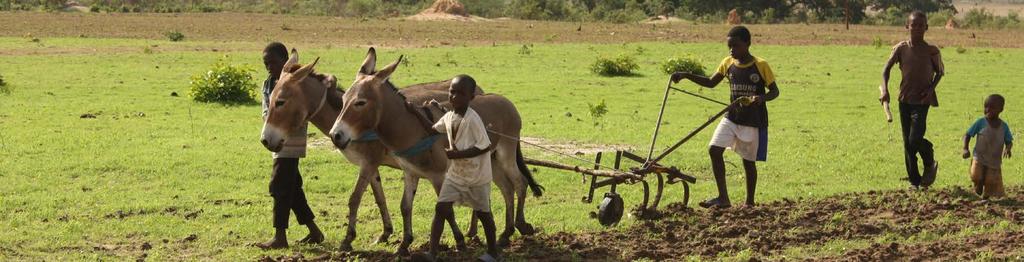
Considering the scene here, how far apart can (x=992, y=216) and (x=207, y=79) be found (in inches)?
531

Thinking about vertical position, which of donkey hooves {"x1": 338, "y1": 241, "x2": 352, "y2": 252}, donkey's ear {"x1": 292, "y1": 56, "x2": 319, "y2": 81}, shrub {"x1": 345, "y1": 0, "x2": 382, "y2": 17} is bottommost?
shrub {"x1": 345, "y1": 0, "x2": 382, "y2": 17}

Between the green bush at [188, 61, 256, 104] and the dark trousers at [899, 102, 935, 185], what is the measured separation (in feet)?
38.5

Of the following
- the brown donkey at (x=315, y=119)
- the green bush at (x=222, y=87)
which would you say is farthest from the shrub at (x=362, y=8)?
the brown donkey at (x=315, y=119)

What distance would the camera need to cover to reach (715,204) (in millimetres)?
10211

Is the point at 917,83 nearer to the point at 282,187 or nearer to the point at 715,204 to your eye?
the point at 715,204

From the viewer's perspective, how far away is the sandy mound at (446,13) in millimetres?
56875

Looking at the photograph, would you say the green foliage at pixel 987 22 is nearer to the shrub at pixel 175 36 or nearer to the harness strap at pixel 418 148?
the shrub at pixel 175 36

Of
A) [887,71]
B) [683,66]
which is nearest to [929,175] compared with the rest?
[887,71]

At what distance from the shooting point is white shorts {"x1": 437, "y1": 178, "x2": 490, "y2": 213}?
7824 mm

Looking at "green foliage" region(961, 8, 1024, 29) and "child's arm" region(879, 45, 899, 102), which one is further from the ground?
"child's arm" region(879, 45, 899, 102)

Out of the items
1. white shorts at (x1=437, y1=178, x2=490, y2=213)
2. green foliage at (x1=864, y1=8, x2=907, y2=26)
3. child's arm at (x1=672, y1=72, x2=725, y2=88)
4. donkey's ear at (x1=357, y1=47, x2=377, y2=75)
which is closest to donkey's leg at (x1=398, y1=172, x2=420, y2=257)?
white shorts at (x1=437, y1=178, x2=490, y2=213)

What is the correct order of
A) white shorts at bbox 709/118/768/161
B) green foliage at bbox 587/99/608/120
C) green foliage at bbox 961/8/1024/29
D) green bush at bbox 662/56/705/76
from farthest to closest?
green foliage at bbox 961/8/1024/29 < green bush at bbox 662/56/705/76 < green foliage at bbox 587/99/608/120 < white shorts at bbox 709/118/768/161

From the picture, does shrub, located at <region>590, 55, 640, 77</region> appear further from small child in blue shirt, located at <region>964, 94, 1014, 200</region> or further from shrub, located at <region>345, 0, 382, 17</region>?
shrub, located at <region>345, 0, 382, 17</region>

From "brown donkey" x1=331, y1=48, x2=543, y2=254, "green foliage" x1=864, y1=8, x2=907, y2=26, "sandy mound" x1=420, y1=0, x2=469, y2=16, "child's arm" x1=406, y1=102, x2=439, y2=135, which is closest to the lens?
"brown donkey" x1=331, y1=48, x2=543, y2=254
